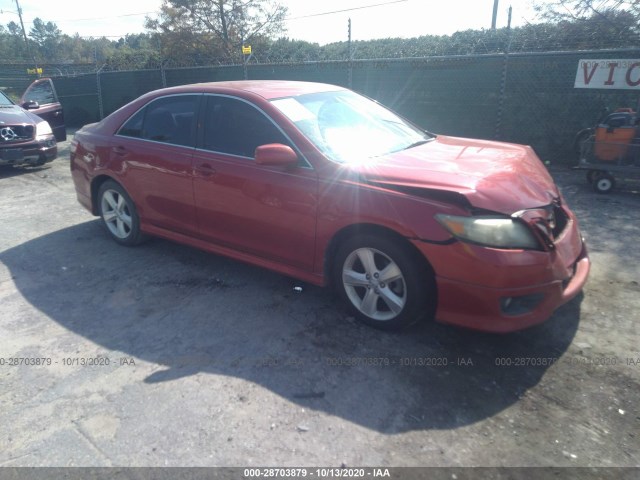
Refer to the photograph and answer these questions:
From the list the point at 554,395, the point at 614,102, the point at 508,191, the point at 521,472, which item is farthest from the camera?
the point at 614,102

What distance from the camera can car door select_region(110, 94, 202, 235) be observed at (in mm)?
4289

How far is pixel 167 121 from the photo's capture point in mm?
4527

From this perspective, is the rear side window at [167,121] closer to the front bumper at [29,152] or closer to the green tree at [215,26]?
the front bumper at [29,152]

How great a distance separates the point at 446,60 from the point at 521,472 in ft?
28.5

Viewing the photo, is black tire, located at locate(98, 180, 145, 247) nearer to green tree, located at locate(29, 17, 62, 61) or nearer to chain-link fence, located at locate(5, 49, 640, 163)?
chain-link fence, located at locate(5, 49, 640, 163)

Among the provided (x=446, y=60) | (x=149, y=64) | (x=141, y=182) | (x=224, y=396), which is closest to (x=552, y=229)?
(x=224, y=396)

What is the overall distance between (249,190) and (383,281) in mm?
1297

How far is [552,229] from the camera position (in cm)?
317

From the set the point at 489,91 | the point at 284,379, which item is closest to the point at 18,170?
the point at 284,379

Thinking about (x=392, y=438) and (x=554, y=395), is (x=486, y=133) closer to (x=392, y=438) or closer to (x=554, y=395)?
(x=554, y=395)

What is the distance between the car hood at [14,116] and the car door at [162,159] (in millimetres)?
5034

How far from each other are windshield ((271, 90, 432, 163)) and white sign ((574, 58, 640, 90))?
5.27 m

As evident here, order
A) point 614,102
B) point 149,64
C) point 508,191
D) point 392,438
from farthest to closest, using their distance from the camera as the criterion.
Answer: point 149,64 → point 614,102 → point 508,191 → point 392,438

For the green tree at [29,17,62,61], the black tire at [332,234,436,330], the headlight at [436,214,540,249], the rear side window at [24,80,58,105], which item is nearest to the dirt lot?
the black tire at [332,234,436,330]
